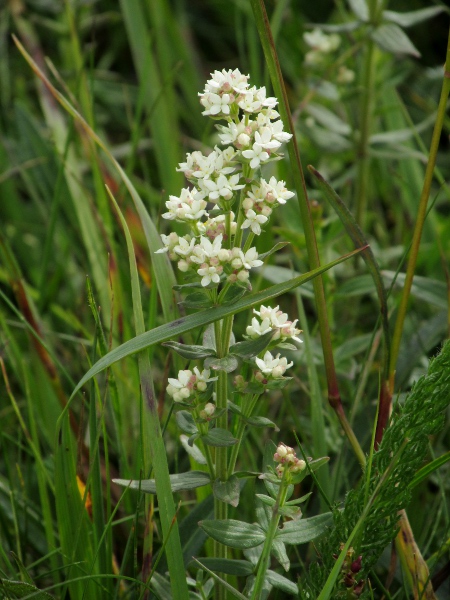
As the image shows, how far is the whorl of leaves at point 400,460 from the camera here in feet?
3.60

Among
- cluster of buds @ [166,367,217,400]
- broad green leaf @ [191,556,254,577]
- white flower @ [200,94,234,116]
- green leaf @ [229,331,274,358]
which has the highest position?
white flower @ [200,94,234,116]

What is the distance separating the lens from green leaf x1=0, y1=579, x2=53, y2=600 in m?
1.18

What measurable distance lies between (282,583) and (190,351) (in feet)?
1.28

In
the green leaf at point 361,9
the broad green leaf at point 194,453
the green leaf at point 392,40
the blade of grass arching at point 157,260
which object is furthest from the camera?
the green leaf at point 361,9

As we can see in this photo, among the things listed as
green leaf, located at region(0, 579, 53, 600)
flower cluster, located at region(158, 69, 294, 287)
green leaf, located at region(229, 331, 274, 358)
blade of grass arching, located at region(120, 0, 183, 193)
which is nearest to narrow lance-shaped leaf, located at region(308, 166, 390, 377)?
flower cluster, located at region(158, 69, 294, 287)

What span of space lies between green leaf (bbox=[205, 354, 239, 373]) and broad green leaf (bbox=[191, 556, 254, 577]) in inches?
12.2

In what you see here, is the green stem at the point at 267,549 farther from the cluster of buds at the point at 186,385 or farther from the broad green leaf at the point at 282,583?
the cluster of buds at the point at 186,385

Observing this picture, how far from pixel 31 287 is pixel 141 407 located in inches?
52.4

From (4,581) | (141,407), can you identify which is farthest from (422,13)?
(4,581)

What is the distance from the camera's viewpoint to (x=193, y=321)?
3.80ft

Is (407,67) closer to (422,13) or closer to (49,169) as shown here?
(422,13)

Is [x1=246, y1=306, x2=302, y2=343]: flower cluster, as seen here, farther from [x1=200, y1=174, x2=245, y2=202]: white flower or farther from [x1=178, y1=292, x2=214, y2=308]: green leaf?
[x1=200, y1=174, x2=245, y2=202]: white flower

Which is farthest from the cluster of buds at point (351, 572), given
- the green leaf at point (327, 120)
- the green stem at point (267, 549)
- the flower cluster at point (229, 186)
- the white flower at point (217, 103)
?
the green leaf at point (327, 120)

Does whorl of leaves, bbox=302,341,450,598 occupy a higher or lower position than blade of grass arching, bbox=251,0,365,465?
lower
